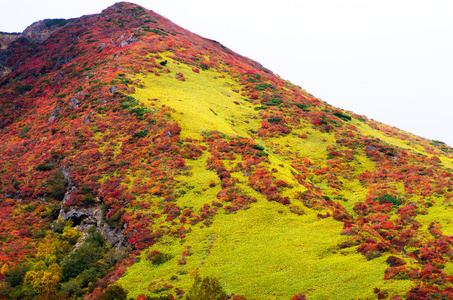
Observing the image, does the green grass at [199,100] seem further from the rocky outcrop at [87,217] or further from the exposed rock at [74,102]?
the rocky outcrop at [87,217]

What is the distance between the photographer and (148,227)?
40.3 m

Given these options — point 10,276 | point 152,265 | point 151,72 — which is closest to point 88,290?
point 152,265

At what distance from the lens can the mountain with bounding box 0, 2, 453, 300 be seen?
30375mm

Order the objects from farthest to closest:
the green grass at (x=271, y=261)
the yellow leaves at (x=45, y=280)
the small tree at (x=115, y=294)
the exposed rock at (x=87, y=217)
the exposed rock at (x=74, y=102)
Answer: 1. the exposed rock at (x=74, y=102)
2. the exposed rock at (x=87, y=217)
3. the yellow leaves at (x=45, y=280)
4. the small tree at (x=115, y=294)
5. the green grass at (x=271, y=261)

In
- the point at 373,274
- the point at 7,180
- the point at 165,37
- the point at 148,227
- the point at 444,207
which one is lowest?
the point at 7,180

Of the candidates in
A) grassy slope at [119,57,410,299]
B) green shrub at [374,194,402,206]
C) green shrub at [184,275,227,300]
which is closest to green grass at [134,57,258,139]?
grassy slope at [119,57,410,299]

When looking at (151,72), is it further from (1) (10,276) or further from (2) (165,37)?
(1) (10,276)

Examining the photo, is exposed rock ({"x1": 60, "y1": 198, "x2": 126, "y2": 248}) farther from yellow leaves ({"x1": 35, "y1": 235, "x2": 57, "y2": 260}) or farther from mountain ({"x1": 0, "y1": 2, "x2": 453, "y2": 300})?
yellow leaves ({"x1": 35, "y1": 235, "x2": 57, "y2": 260})

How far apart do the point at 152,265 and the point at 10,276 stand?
17140 mm

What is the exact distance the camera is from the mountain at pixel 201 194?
3038 centimetres

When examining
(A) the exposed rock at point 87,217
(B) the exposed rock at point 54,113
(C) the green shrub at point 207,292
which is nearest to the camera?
(C) the green shrub at point 207,292

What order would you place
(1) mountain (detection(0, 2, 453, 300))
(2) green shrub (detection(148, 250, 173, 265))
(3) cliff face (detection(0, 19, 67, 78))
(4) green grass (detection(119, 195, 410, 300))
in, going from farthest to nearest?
(3) cliff face (detection(0, 19, 67, 78)), (2) green shrub (detection(148, 250, 173, 265)), (1) mountain (detection(0, 2, 453, 300)), (4) green grass (detection(119, 195, 410, 300))

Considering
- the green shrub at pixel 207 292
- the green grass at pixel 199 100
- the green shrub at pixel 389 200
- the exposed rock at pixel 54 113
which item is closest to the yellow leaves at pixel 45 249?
the green shrub at pixel 207 292

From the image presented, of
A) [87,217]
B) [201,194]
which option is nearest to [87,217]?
[87,217]
